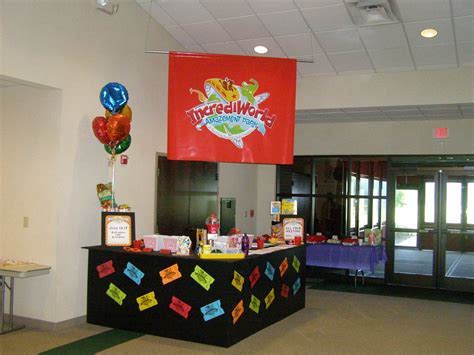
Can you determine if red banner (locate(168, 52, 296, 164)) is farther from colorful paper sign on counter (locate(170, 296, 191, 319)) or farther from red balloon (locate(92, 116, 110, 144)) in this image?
colorful paper sign on counter (locate(170, 296, 191, 319))

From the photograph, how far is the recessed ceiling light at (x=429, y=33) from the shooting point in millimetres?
6145

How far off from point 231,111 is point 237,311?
2.25m

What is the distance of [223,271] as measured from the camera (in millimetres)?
4988

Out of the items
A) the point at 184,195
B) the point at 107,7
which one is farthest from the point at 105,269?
the point at 107,7

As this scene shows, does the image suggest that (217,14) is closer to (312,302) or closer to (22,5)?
(22,5)

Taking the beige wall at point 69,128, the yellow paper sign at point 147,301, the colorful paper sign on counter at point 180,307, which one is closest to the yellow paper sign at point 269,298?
the colorful paper sign on counter at point 180,307

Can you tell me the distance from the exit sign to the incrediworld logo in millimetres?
4140

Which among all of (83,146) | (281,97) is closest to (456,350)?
(281,97)

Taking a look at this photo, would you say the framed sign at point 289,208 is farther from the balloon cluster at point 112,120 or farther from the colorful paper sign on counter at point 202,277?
the balloon cluster at point 112,120

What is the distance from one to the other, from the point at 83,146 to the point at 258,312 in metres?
2.72

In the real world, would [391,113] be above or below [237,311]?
above

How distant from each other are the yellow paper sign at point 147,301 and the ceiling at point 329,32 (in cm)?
327

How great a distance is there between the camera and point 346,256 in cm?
870

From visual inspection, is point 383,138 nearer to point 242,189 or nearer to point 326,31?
point 242,189
